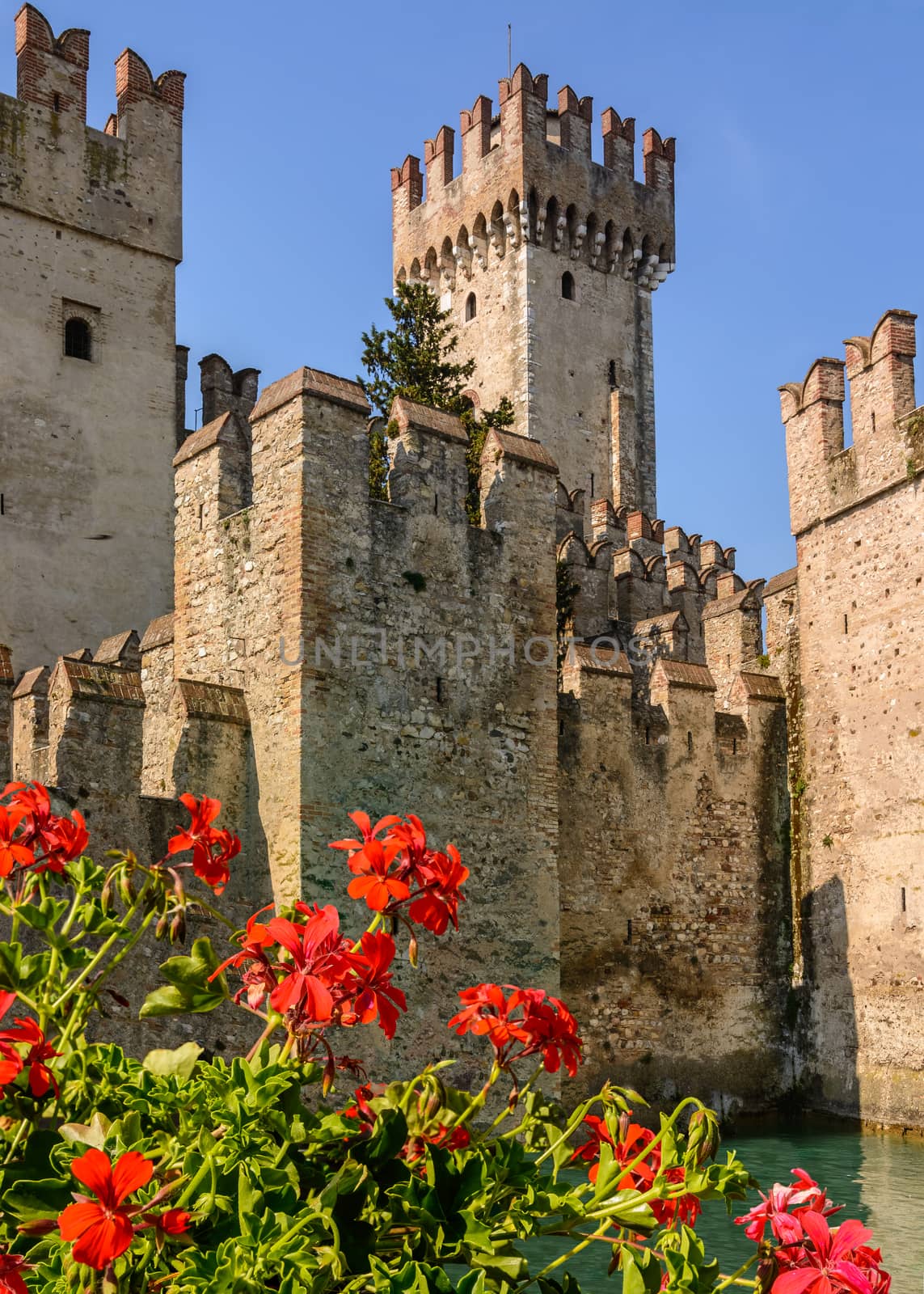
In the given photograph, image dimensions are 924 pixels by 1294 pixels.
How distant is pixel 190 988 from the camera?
2.88 metres

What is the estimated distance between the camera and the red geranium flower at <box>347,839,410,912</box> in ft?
9.59

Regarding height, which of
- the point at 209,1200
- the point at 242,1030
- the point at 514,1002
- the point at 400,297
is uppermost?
the point at 400,297

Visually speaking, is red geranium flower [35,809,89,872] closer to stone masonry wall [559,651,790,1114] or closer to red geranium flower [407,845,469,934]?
red geranium flower [407,845,469,934]

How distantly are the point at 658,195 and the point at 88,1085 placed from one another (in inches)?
1569

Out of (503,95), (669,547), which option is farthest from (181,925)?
(503,95)

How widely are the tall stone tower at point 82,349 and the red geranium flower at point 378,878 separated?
14192 millimetres

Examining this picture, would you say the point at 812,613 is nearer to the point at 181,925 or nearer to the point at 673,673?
the point at 673,673

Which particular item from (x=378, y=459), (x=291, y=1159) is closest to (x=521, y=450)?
(x=378, y=459)

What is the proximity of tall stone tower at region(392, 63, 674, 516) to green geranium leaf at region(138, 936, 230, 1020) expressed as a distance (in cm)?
3379

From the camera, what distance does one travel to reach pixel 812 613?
15.7 meters

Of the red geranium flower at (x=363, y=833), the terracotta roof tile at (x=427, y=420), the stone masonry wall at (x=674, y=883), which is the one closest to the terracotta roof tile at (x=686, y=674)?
the stone masonry wall at (x=674, y=883)

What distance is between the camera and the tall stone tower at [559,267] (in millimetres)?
37219

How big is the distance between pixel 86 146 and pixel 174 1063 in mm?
17198

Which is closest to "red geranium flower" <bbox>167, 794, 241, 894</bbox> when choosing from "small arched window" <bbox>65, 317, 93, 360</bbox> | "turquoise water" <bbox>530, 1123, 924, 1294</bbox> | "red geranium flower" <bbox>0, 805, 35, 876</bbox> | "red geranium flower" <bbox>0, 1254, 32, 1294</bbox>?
"red geranium flower" <bbox>0, 805, 35, 876</bbox>
